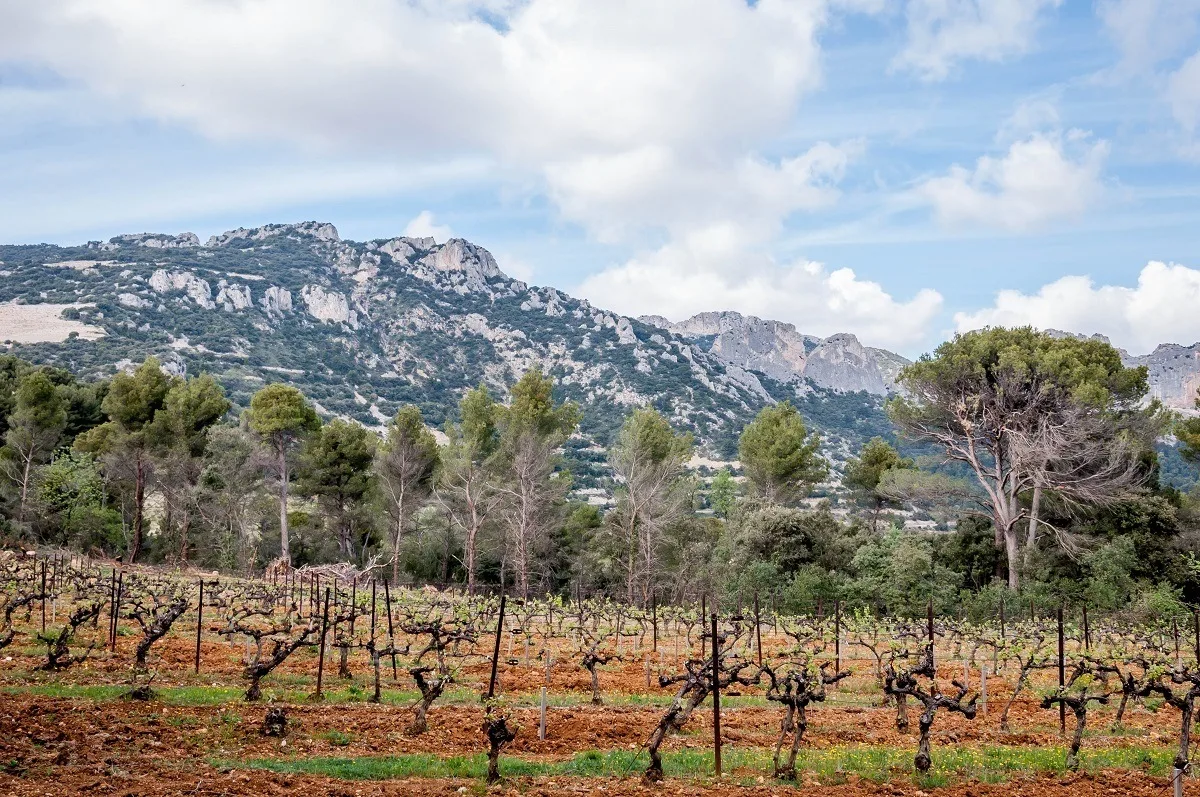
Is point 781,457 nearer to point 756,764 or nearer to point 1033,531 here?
point 1033,531

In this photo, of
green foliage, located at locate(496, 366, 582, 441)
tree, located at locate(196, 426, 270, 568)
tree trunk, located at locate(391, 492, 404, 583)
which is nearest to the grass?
tree trunk, located at locate(391, 492, 404, 583)

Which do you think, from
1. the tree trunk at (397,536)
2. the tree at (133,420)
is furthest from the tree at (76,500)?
the tree trunk at (397,536)

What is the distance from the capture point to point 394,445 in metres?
46.1

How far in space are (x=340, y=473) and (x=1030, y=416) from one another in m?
36.0

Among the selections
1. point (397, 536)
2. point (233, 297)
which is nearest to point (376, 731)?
point (397, 536)

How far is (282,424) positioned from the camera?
147 ft

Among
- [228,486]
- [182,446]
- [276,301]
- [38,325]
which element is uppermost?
[276,301]

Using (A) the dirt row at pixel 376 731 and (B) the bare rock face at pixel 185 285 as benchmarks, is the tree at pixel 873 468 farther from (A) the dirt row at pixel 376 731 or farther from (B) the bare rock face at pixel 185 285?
(B) the bare rock face at pixel 185 285

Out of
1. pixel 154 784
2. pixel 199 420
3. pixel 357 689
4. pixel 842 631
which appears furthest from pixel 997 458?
pixel 199 420

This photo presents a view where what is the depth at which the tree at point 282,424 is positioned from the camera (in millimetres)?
44656

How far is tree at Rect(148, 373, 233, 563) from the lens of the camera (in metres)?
44.1

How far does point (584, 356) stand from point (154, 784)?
144 metres

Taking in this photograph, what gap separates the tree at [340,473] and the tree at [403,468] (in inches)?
59.8

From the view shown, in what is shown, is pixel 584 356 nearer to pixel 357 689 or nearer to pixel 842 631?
pixel 842 631
